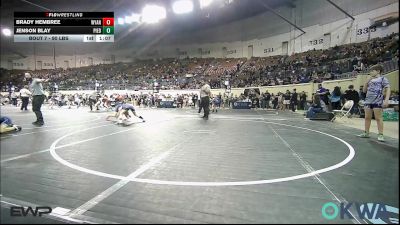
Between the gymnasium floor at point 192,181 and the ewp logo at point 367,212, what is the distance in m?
0.06

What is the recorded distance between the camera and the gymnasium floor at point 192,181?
7.41 ft

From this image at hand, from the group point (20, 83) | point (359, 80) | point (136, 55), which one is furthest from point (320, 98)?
point (20, 83)

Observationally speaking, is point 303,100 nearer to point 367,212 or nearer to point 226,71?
point 226,71

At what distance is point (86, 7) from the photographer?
25375 mm

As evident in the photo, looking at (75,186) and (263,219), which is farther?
(75,186)

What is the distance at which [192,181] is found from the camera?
3.13 meters

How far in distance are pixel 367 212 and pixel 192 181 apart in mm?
1648

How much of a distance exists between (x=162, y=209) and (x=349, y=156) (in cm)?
354

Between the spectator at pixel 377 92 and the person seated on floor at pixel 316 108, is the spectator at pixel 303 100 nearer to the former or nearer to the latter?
the person seated on floor at pixel 316 108

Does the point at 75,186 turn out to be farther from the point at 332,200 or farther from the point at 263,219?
the point at 332,200

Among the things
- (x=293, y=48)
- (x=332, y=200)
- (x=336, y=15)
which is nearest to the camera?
(x=332, y=200)

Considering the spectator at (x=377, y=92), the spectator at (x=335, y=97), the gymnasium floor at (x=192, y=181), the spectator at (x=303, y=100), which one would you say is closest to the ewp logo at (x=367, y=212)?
the gymnasium floor at (x=192, y=181)

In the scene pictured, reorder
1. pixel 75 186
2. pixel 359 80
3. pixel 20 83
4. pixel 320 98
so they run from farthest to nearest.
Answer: pixel 20 83 → pixel 359 80 → pixel 320 98 → pixel 75 186
